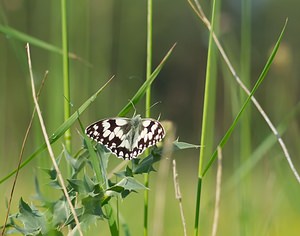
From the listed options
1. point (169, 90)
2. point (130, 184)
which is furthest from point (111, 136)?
point (169, 90)

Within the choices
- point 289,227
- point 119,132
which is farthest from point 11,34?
point 289,227

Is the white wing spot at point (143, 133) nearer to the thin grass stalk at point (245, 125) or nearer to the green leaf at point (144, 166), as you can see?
the green leaf at point (144, 166)

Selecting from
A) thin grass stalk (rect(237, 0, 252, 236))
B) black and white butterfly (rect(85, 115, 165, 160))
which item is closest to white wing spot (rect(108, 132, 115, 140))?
black and white butterfly (rect(85, 115, 165, 160))

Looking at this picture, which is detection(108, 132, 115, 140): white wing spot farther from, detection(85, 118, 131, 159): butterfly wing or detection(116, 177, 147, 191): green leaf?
detection(116, 177, 147, 191): green leaf

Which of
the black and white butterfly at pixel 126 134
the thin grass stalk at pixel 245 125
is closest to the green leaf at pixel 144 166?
the black and white butterfly at pixel 126 134

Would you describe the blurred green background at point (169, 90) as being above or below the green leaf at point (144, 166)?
below

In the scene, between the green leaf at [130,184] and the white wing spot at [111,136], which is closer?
the green leaf at [130,184]
